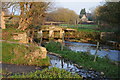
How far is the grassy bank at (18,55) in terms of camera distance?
8.82 metres

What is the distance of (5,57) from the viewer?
9016 millimetres

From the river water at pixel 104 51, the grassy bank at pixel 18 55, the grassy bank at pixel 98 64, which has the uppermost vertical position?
the grassy bank at pixel 18 55

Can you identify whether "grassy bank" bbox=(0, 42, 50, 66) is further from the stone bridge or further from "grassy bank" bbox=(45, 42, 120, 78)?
the stone bridge

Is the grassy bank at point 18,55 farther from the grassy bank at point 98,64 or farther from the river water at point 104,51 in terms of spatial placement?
the river water at point 104,51

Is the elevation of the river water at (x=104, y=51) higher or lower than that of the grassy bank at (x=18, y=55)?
lower

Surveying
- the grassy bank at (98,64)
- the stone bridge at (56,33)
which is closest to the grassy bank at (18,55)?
the grassy bank at (98,64)

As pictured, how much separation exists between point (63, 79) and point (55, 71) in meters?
0.89

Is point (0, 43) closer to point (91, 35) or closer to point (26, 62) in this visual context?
point (26, 62)

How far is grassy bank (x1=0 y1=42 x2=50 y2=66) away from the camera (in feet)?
28.9

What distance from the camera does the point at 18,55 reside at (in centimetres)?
898

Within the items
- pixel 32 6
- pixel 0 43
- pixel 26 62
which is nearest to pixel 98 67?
pixel 26 62

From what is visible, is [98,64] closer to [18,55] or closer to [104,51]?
[18,55]

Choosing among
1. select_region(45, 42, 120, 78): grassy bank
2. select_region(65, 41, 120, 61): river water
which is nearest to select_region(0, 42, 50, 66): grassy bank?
select_region(45, 42, 120, 78): grassy bank

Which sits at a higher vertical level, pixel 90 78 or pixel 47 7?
pixel 47 7
